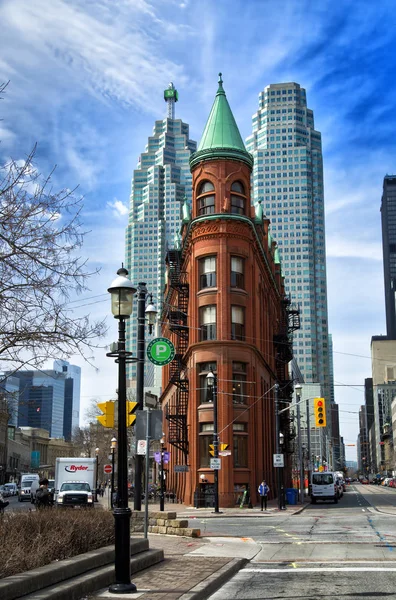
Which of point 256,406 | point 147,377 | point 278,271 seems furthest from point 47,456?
point 256,406

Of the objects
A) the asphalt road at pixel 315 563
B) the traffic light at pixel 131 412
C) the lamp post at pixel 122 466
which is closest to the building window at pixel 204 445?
the asphalt road at pixel 315 563

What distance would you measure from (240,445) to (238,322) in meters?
8.38

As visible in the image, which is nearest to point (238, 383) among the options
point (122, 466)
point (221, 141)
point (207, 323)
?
point (207, 323)

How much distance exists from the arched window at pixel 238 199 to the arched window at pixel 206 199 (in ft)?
4.78

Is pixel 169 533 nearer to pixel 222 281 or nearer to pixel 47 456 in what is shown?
pixel 222 281

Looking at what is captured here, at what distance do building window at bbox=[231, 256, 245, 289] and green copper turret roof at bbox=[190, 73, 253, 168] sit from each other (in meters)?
7.24

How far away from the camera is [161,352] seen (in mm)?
22750

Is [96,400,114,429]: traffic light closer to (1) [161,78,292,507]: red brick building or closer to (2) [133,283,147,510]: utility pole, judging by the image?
(2) [133,283,147,510]: utility pole

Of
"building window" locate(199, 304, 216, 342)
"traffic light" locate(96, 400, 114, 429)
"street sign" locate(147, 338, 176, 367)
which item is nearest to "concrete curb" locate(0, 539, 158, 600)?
"traffic light" locate(96, 400, 114, 429)

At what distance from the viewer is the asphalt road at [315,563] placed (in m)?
11.9

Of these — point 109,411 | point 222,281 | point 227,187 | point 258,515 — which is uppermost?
point 227,187

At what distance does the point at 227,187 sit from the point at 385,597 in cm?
4054

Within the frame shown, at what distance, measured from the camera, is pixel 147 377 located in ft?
520

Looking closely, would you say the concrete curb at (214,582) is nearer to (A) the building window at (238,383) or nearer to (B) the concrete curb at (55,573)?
(B) the concrete curb at (55,573)
